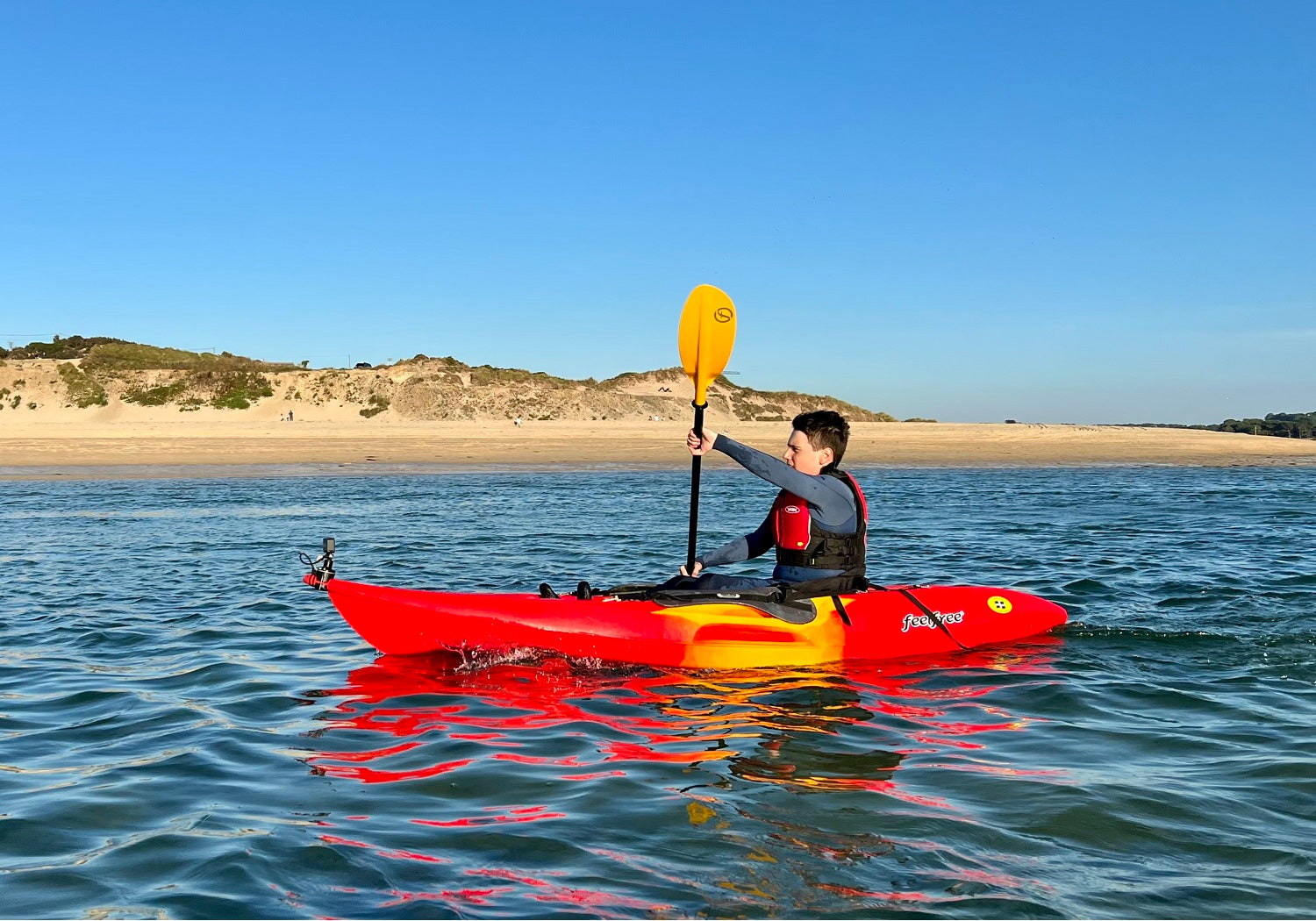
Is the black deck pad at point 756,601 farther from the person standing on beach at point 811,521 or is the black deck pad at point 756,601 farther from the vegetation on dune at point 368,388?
the vegetation on dune at point 368,388

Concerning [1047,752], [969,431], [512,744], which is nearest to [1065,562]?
[1047,752]

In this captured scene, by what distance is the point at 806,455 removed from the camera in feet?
21.5

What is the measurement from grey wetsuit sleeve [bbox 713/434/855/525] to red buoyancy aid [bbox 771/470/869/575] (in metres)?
0.10

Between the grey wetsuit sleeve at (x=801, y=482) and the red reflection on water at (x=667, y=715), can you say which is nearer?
the red reflection on water at (x=667, y=715)

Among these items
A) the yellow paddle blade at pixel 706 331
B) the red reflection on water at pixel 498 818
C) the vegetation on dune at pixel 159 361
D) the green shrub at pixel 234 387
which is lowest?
the red reflection on water at pixel 498 818

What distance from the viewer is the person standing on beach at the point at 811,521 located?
6.46m

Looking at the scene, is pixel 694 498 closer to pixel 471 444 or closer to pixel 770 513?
pixel 770 513

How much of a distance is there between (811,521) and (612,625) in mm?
1384

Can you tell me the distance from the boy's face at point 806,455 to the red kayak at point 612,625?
2.61ft

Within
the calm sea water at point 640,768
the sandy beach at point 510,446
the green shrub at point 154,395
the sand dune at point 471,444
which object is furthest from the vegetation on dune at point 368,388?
the calm sea water at point 640,768

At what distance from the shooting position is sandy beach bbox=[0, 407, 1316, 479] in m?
25.3

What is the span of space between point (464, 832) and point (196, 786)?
1213 mm

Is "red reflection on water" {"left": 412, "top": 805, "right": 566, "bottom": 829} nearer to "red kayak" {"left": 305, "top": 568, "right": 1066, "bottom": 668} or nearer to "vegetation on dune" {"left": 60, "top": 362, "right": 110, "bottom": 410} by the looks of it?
"red kayak" {"left": 305, "top": 568, "right": 1066, "bottom": 668}

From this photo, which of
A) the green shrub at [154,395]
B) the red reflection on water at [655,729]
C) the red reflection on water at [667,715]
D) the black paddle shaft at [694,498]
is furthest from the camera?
the green shrub at [154,395]
